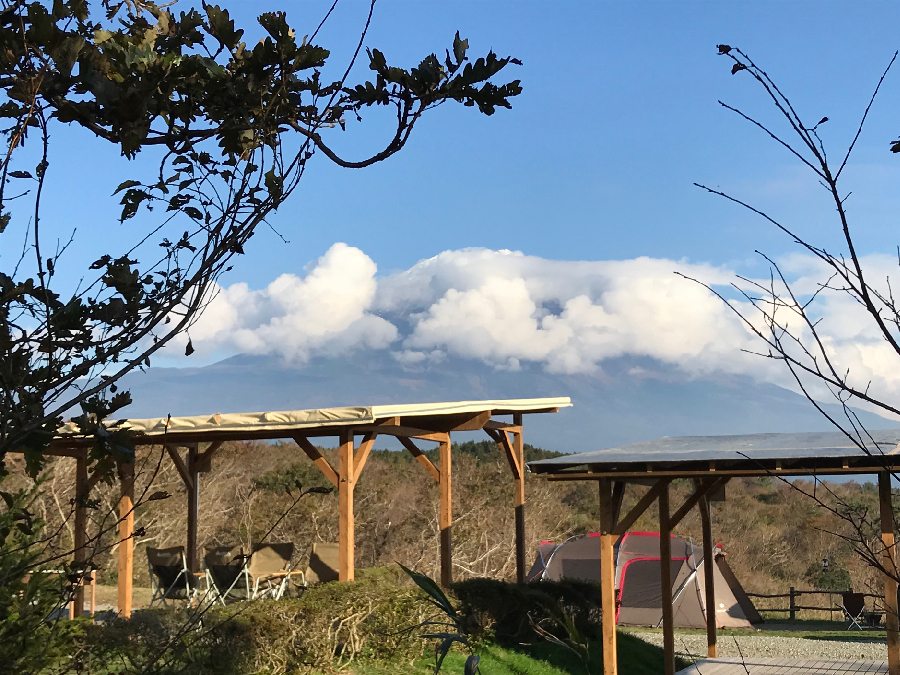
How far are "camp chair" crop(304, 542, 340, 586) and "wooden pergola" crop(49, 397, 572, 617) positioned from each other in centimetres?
76

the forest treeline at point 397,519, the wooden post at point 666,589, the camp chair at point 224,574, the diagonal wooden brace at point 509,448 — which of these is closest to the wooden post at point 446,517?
the diagonal wooden brace at point 509,448

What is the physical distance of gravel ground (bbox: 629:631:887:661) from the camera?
10.9m

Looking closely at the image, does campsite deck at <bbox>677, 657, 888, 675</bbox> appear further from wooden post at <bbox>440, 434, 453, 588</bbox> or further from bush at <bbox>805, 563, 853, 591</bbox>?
bush at <bbox>805, 563, 853, 591</bbox>

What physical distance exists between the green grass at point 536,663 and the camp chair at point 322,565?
222 centimetres

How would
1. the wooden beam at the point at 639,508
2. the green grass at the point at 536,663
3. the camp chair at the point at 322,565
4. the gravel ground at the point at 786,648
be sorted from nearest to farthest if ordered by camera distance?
the green grass at the point at 536,663
the wooden beam at the point at 639,508
the camp chair at the point at 322,565
the gravel ground at the point at 786,648

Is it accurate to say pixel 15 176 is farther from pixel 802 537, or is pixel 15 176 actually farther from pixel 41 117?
pixel 802 537

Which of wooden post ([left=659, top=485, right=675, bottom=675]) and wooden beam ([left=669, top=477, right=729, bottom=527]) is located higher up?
wooden beam ([left=669, top=477, right=729, bottom=527])

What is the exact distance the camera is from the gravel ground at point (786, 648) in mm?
10883

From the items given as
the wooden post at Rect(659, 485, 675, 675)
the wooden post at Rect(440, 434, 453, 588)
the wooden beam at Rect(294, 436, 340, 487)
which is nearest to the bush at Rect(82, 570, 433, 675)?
the wooden beam at Rect(294, 436, 340, 487)

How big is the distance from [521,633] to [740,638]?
5.44 m

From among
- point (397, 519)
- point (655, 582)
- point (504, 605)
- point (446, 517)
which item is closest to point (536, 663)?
point (504, 605)

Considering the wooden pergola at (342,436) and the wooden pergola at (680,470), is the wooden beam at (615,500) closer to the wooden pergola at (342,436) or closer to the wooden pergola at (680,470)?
the wooden pergola at (680,470)

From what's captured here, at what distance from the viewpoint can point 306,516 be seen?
18.0m

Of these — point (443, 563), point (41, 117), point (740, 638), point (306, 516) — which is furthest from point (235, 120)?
point (306, 516)
